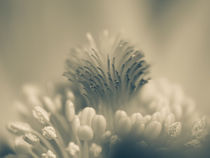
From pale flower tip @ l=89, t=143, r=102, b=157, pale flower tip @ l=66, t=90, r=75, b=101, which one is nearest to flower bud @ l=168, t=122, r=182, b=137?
pale flower tip @ l=89, t=143, r=102, b=157

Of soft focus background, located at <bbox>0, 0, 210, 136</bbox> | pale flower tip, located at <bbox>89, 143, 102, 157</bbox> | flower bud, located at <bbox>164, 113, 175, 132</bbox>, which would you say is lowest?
pale flower tip, located at <bbox>89, 143, 102, 157</bbox>

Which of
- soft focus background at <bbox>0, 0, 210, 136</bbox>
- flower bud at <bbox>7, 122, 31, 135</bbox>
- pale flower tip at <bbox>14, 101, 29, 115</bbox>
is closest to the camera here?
flower bud at <bbox>7, 122, 31, 135</bbox>

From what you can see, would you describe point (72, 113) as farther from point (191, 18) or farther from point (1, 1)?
point (191, 18)

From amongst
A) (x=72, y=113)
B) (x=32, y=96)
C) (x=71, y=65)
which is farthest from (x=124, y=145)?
(x=32, y=96)

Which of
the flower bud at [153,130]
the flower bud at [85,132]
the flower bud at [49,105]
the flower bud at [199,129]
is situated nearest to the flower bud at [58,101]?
the flower bud at [49,105]

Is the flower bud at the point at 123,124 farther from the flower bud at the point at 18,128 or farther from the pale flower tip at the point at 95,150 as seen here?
the flower bud at the point at 18,128

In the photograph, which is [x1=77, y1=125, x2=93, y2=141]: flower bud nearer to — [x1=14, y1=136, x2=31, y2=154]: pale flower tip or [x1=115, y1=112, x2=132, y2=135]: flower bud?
[x1=115, y1=112, x2=132, y2=135]: flower bud
